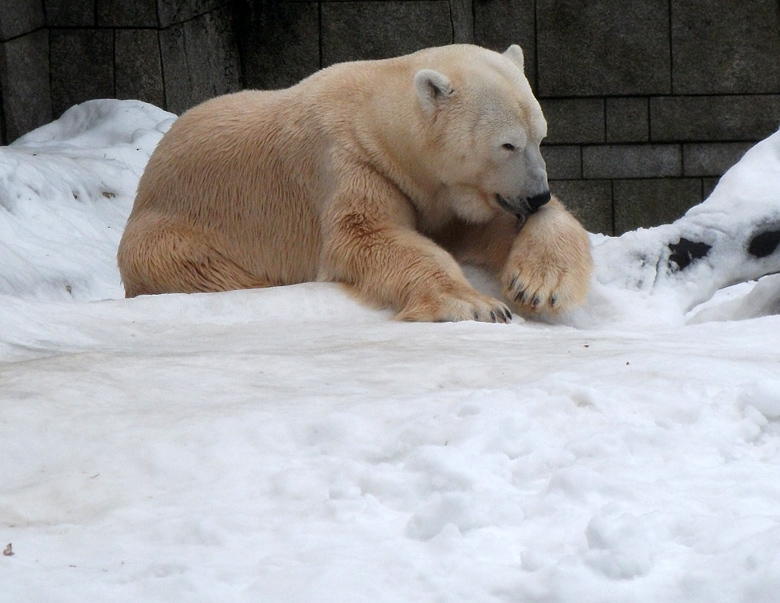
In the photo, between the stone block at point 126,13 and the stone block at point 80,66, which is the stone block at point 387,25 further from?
the stone block at point 80,66

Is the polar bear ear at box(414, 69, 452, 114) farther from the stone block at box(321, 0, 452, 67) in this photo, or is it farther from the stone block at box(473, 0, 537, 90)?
the stone block at box(473, 0, 537, 90)

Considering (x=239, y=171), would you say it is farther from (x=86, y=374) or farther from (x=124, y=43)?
(x=124, y=43)

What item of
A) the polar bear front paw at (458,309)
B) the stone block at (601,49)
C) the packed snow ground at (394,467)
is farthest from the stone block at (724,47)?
the packed snow ground at (394,467)

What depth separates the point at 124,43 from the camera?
6652mm

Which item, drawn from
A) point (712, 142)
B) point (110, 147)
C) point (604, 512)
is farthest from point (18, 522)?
point (712, 142)

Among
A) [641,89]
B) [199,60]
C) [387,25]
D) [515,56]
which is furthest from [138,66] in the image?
[641,89]

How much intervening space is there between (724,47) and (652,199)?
4.23 ft

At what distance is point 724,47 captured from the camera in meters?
8.25

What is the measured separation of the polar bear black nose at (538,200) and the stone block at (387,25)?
3976mm

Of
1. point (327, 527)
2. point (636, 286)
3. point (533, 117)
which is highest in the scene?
point (533, 117)

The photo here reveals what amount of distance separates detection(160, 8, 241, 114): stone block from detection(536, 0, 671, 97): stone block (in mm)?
2406

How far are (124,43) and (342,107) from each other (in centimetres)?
311

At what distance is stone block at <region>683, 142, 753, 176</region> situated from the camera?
830cm

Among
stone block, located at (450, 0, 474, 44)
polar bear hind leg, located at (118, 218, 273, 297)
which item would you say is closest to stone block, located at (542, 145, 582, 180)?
stone block, located at (450, 0, 474, 44)
